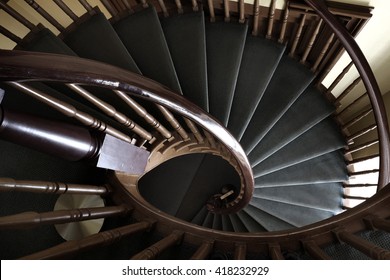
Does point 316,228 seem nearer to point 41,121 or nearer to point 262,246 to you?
point 262,246

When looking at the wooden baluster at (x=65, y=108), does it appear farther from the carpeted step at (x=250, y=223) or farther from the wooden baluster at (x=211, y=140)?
the carpeted step at (x=250, y=223)

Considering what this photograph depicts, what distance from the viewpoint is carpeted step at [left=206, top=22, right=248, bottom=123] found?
255cm

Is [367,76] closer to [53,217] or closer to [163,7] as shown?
[163,7]

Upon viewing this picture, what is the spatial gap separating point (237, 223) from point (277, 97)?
172 centimetres

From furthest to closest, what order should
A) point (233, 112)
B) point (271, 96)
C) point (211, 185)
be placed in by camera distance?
point (211, 185), point (271, 96), point (233, 112)

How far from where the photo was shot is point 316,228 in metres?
1.35

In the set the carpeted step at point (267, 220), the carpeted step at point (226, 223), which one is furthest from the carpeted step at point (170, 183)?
the carpeted step at point (267, 220)

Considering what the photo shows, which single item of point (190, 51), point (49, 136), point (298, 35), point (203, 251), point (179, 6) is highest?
point (179, 6)

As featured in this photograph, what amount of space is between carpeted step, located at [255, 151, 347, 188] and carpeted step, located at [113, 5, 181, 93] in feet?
5.32

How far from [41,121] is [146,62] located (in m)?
1.13

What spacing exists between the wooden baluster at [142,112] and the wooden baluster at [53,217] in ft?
1.58

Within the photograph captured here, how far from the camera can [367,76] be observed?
8.45ft

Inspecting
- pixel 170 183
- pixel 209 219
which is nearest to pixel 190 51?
pixel 170 183
